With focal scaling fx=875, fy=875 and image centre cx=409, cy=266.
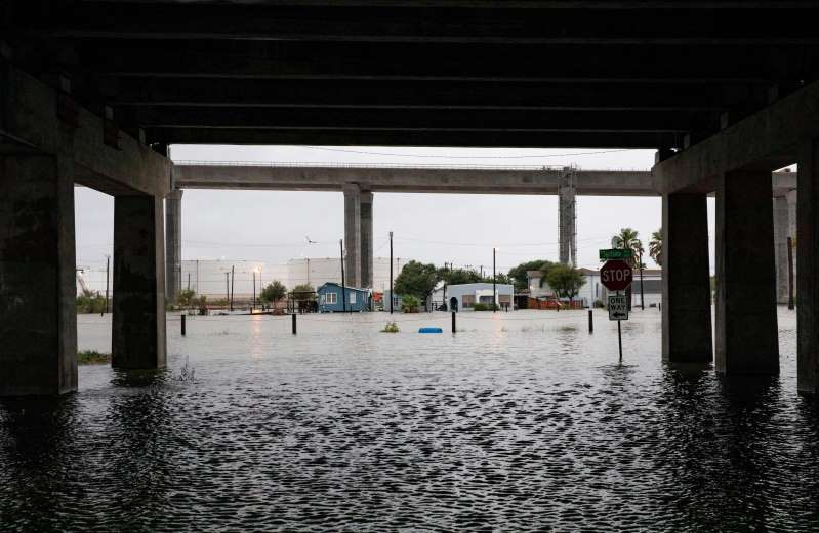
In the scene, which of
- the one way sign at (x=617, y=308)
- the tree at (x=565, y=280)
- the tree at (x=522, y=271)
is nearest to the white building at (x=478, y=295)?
the tree at (x=565, y=280)

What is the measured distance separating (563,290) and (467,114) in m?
96.8

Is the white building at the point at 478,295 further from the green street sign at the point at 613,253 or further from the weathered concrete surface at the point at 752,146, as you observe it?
the weathered concrete surface at the point at 752,146

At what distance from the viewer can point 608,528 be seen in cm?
597

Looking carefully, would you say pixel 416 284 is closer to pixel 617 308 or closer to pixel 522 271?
pixel 522 271

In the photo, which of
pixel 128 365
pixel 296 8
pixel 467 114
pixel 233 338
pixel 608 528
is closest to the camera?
pixel 608 528

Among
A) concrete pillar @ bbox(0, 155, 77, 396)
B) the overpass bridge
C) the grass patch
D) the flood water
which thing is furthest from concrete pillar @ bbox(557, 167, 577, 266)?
concrete pillar @ bbox(0, 155, 77, 396)

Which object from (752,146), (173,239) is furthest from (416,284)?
(752,146)

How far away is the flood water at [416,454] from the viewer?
Answer: 6.41m

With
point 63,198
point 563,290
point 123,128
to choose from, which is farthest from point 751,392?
point 563,290

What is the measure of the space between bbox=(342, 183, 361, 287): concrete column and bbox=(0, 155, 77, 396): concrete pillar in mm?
78879

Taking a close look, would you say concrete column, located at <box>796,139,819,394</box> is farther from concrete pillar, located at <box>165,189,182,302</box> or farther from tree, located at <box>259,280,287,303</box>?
tree, located at <box>259,280,287,303</box>

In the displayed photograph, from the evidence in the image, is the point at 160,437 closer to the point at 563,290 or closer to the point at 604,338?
the point at 604,338

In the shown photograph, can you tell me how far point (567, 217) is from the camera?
98.1 meters

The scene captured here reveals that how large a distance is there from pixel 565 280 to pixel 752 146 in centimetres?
9364
